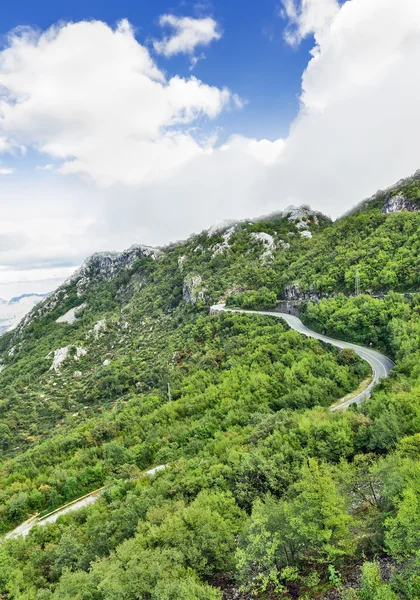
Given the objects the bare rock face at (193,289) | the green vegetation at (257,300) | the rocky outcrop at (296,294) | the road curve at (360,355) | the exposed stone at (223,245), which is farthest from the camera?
the exposed stone at (223,245)

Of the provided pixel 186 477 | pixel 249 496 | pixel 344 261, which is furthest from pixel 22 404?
pixel 344 261

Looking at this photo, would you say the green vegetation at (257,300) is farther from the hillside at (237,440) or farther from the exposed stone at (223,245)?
the exposed stone at (223,245)

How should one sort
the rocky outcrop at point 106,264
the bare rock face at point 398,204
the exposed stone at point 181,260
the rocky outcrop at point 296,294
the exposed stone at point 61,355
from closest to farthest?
the rocky outcrop at point 296,294, the bare rock face at point 398,204, the exposed stone at point 61,355, the exposed stone at point 181,260, the rocky outcrop at point 106,264

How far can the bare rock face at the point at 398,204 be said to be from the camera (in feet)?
268

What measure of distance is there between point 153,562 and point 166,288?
107902mm

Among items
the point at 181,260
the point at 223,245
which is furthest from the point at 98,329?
the point at 223,245

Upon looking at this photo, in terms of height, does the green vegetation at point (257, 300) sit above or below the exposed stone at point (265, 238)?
below

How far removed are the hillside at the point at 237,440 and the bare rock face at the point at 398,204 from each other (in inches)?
40.5

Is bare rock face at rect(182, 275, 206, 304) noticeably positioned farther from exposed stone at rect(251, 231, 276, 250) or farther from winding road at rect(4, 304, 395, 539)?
winding road at rect(4, 304, 395, 539)

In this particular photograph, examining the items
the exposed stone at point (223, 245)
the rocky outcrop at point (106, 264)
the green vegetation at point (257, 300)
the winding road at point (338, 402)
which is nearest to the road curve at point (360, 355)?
the winding road at point (338, 402)

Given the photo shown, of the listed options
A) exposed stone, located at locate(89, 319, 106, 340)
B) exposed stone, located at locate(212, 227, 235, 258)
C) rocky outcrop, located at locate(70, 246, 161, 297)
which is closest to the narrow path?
exposed stone, located at locate(89, 319, 106, 340)

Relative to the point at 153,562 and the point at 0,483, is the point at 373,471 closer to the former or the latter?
the point at 153,562

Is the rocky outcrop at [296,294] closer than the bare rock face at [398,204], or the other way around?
the rocky outcrop at [296,294]

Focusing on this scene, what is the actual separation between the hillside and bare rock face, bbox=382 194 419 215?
1.03 meters
